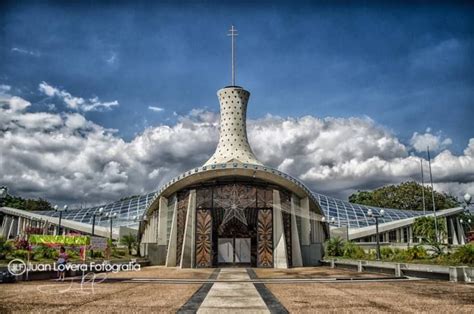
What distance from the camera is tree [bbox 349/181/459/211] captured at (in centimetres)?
7256

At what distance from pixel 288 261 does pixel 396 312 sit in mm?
21858

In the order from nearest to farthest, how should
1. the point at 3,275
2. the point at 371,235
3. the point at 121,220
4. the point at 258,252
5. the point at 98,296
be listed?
the point at 98,296, the point at 3,275, the point at 258,252, the point at 371,235, the point at 121,220

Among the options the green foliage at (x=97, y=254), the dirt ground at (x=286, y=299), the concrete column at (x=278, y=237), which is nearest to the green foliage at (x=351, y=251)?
the concrete column at (x=278, y=237)

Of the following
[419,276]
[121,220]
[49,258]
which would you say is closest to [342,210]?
[121,220]

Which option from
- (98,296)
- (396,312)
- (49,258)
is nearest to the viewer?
(396,312)

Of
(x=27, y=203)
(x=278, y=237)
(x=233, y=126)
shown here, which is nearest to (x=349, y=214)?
(x=233, y=126)

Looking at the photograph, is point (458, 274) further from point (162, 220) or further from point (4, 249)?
point (162, 220)

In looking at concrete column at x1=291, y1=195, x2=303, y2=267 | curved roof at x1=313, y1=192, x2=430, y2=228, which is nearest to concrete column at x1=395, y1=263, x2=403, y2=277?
concrete column at x1=291, y1=195, x2=303, y2=267

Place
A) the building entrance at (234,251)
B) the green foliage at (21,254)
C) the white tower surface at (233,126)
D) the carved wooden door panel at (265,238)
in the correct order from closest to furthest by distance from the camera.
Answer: the green foliage at (21,254) → the carved wooden door panel at (265,238) → the building entrance at (234,251) → the white tower surface at (233,126)

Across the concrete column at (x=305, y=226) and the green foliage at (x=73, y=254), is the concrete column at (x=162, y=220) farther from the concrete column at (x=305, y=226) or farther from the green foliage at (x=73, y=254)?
the concrete column at (x=305, y=226)

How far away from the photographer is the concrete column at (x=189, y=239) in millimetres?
30188

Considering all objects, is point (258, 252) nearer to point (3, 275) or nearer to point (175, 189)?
point (175, 189)

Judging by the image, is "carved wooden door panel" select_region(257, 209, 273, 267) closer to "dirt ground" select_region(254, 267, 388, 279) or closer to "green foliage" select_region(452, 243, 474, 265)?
"dirt ground" select_region(254, 267, 388, 279)

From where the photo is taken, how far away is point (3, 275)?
16.0 metres
